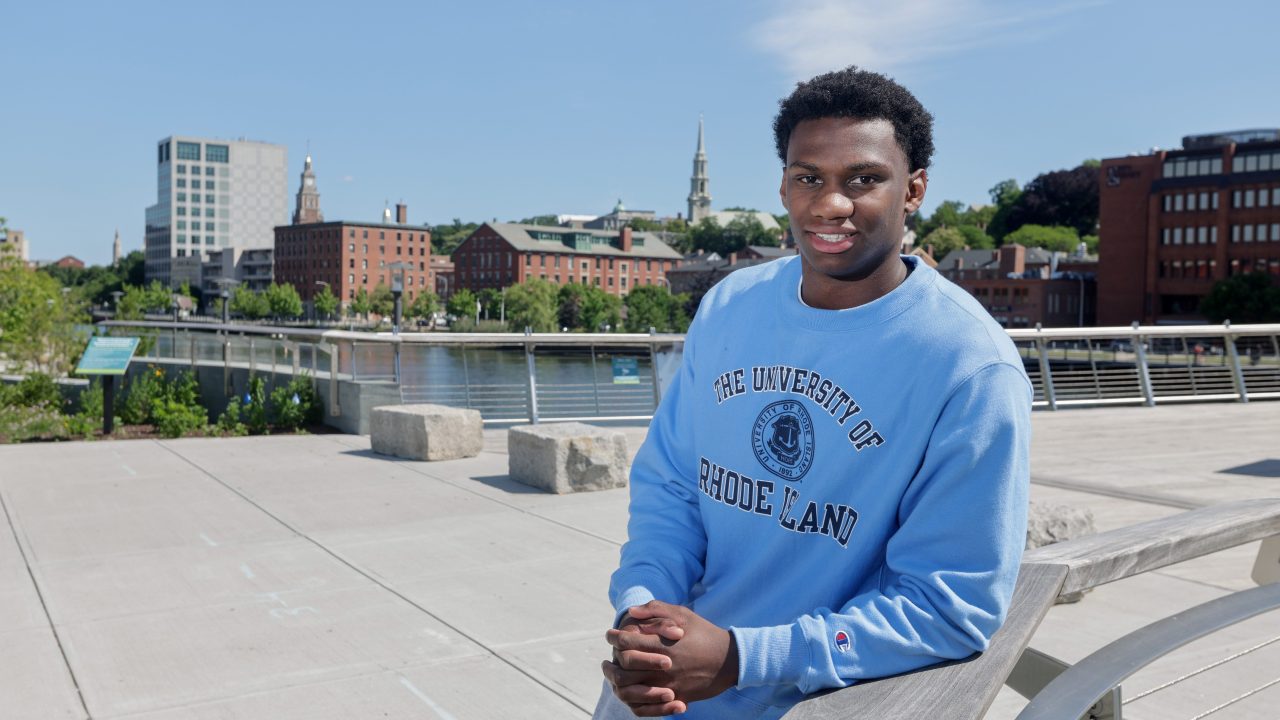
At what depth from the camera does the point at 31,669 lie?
169 inches

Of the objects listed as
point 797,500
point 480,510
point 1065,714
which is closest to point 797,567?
point 797,500

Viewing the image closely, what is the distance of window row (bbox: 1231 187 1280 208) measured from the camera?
80125 millimetres

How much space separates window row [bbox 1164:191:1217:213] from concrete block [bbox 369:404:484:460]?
87689 mm

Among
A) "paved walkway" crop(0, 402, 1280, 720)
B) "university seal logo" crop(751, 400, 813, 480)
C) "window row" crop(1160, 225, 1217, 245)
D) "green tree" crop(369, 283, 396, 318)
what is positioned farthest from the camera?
"green tree" crop(369, 283, 396, 318)

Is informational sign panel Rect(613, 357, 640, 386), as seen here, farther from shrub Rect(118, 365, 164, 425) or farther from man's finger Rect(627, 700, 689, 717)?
man's finger Rect(627, 700, 689, 717)

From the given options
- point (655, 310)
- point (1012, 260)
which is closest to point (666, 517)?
point (1012, 260)

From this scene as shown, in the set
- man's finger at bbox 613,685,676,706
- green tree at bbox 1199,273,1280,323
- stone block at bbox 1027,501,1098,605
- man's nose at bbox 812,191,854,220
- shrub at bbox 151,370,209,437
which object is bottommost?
shrub at bbox 151,370,209,437

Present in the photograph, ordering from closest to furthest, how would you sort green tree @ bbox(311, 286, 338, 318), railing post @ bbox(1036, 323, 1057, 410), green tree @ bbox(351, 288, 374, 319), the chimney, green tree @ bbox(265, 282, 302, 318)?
railing post @ bbox(1036, 323, 1057, 410)
the chimney
green tree @ bbox(351, 288, 374, 319)
green tree @ bbox(311, 286, 338, 318)
green tree @ bbox(265, 282, 302, 318)

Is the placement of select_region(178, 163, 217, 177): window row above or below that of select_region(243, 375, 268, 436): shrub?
above

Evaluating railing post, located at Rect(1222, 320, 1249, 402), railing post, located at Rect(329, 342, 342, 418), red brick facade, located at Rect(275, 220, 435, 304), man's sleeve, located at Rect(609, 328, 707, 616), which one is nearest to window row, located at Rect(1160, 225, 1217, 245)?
railing post, located at Rect(1222, 320, 1249, 402)

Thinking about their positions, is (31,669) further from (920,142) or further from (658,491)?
(920,142)

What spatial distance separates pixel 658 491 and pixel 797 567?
1.25 feet

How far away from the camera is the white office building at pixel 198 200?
18988 centimetres

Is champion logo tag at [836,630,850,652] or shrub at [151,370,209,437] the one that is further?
shrub at [151,370,209,437]
